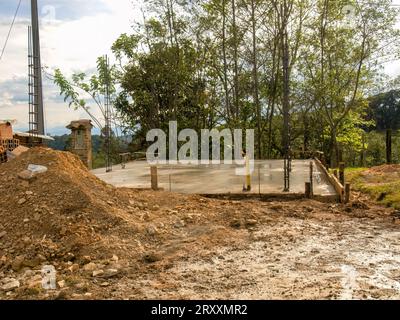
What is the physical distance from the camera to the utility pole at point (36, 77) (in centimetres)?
1605

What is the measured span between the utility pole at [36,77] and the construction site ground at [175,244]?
7.71 meters

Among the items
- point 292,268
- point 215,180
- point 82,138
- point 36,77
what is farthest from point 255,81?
point 292,268

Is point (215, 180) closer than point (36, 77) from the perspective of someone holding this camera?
Yes

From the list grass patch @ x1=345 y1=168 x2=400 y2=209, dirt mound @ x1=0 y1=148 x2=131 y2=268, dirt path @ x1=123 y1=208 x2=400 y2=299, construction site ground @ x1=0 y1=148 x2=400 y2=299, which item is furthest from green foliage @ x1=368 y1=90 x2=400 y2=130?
dirt mound @ x1=0 y1=148 x2=131 y2=268

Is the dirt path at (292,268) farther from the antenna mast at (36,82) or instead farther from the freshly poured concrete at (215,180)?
the antenna mast at (36,82)

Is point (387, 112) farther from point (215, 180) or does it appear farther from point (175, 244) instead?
point (175, 244)

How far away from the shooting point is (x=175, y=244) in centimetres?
664

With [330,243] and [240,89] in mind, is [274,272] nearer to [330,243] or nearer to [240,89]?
[330,243]

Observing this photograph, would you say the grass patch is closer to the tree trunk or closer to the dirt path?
the dirt path

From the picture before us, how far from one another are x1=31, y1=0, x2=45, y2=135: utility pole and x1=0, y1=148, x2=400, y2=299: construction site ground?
771 cm

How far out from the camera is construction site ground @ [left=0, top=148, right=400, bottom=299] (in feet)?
16.6

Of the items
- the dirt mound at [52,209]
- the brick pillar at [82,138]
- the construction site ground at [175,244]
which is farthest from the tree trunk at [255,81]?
the dirt mound at [52,209]

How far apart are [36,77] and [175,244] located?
11.8 meters

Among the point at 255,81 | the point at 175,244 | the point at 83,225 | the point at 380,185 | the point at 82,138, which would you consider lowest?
the point at 175,244
